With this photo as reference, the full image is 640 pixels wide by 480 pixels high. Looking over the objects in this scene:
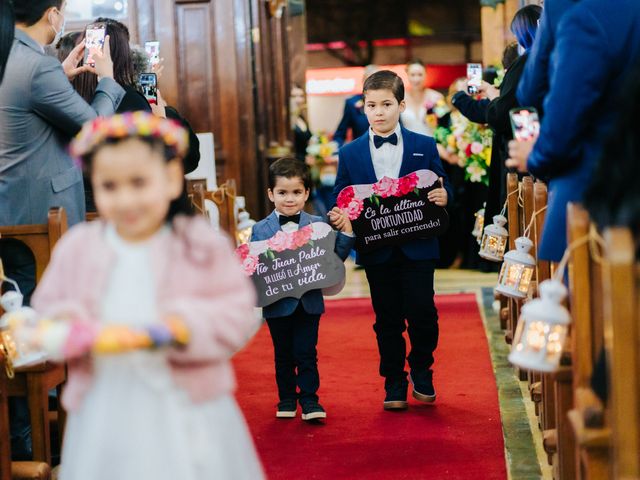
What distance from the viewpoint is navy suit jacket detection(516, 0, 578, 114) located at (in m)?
3.93

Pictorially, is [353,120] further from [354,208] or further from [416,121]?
[354,208]

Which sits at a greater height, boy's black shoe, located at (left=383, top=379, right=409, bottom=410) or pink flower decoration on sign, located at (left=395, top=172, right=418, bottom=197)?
pink flower decoration on sign, located at (left=395, top=172, right=418, bottom=197)

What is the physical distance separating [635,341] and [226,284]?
102 cm

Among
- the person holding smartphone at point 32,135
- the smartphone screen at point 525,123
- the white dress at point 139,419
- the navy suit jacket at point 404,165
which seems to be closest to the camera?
the white dress at point 139,419

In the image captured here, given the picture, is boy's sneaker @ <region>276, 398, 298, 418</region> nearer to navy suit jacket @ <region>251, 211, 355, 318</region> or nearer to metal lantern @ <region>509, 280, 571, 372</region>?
navy suit jacket @ <region>251, 211, 355, 318</region>

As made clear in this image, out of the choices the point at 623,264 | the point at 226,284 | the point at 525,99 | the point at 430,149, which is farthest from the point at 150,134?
the point at 430,149

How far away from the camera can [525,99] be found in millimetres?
4125

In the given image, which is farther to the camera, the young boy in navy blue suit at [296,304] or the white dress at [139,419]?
the young boy in navy blue suit at [296,304]

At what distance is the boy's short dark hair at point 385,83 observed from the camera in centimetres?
540

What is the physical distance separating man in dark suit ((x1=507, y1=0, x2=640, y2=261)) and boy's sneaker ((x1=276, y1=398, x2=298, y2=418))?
233 centimetres

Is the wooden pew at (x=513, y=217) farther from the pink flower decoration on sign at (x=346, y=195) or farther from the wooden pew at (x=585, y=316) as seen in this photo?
the wooden pew at (x=585, y=316)

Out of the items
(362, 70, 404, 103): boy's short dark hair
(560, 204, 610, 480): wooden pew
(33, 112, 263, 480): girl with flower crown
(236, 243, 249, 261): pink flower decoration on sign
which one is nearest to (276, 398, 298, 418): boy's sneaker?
(236, 243, 249, 261): pink flower decoration on sign

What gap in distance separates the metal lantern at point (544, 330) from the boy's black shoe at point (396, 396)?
2.45 metres

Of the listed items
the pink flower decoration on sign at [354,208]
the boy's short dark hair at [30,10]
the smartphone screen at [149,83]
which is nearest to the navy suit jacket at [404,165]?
the pink flower decoration on sign at [354,208]
